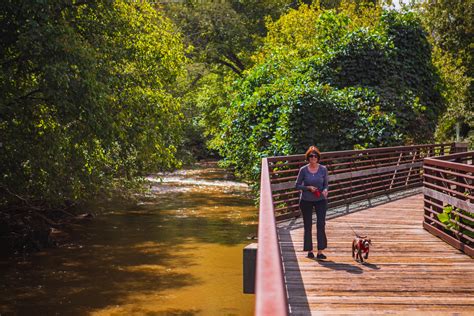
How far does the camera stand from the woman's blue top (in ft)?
31.2

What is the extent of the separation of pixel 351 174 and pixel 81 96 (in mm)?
7374

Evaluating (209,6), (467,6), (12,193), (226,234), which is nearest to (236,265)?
(226,234)

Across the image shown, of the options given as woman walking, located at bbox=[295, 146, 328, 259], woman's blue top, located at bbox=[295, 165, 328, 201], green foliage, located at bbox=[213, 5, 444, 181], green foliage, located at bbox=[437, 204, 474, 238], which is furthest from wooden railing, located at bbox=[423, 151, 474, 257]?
green foliage, located at bbox=[213, 5, 444, 181]

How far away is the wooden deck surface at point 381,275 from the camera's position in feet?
24.3

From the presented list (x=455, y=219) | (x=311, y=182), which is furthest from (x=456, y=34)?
(x=311, y=182)

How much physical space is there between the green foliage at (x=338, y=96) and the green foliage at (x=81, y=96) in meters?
2.84

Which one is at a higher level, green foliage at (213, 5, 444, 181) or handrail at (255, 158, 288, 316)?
green foliage at (213, 5, 444, 181)

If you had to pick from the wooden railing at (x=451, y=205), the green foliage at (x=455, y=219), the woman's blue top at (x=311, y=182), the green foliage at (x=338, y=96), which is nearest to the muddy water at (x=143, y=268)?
the green foliage at (x=338, y=96)

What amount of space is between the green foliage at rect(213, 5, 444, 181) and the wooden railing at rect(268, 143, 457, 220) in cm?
87

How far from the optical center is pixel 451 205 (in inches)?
474

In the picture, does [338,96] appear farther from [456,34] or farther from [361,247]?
[456,34]

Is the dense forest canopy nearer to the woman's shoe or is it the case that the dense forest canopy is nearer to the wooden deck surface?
the wooden deck surface

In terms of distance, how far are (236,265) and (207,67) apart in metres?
25.8

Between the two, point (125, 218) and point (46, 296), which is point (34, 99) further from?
point (125, 218)
